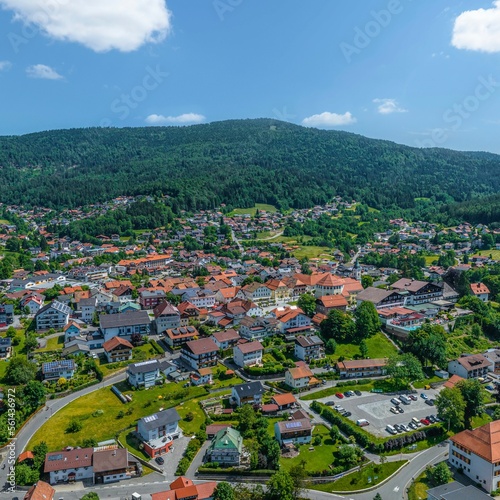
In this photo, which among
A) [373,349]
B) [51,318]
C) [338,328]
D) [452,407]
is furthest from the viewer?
[51,318]

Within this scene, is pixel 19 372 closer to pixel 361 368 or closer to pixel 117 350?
pixel 117 350

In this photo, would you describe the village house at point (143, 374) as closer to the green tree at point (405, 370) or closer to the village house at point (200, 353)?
the village house at point (200, 353)

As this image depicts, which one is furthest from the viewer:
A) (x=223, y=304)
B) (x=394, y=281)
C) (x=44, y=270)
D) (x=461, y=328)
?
(x=44, y=270)

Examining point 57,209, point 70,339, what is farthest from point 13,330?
point 57,209

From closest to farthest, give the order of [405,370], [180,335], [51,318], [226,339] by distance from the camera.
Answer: [405,370] < [226,339] < [180,335] < [51,318]

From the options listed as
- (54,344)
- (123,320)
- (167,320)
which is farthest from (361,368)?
(54,344)

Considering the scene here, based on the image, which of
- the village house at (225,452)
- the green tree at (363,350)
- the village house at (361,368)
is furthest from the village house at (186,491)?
the green tree at (363,350)

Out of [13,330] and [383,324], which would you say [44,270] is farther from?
[383,324]
